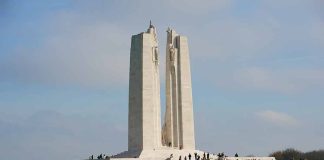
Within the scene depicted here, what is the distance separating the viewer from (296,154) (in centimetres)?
5734

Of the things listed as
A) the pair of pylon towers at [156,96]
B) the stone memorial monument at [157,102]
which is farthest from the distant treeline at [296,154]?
the pair of pylon towers at [156,96]

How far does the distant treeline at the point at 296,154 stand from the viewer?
55797mm

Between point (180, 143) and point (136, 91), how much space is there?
5.06 meters

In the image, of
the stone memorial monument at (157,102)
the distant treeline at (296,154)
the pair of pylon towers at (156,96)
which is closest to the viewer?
the stone memorial monument at (157,102)

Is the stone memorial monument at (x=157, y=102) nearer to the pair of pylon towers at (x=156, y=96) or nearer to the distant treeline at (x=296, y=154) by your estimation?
the pair of pylon towers at (x=156, y=96)

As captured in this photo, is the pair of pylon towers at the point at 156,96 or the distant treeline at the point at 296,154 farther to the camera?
the distant treeline at the point at 296,154

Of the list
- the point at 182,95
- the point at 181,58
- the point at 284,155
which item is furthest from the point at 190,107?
the point at 284,155

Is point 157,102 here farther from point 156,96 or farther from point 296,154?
point 296,154

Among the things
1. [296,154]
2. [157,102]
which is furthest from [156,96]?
[296,154]

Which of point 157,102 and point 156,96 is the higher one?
point 156,96

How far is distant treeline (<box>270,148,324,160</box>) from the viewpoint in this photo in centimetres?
5580

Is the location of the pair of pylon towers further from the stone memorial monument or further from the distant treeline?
the distant treeline

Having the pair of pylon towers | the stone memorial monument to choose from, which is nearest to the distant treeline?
the stone memorial monument

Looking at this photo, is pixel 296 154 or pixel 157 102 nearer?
pixel 157 102
